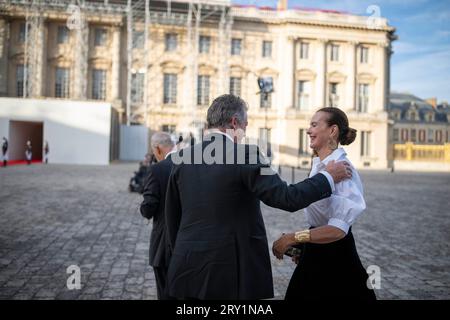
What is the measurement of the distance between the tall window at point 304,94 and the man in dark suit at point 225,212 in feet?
118

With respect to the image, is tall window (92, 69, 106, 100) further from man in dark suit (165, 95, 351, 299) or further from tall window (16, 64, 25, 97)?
man in dark suit (165, 95, 351, 299)

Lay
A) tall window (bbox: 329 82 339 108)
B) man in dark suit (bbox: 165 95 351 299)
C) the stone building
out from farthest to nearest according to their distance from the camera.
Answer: tall window (bbox: 329 82 339 108)
the stone building
man in dark suit (bbox: 165 95 351 299)

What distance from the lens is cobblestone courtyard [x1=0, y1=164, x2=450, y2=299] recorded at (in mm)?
4293

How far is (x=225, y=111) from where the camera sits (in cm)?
224

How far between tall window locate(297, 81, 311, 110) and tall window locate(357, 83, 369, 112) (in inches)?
216

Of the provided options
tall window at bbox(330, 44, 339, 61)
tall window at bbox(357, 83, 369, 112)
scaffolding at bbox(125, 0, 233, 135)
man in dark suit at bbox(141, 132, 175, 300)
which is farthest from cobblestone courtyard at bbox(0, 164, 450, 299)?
tall window at bbox(357, 83, 369, 112)

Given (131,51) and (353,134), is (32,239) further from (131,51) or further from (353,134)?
(131,51)

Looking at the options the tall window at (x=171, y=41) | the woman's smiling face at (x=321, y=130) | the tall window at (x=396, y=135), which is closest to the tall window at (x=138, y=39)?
the tall window at (x=171, y=41)

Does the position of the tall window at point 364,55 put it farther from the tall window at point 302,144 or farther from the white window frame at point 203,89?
the white window frame at point 203,89

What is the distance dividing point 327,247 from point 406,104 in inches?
2821

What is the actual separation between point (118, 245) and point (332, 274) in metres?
4.44

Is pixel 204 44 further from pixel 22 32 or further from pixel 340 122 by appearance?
pixel 340 122

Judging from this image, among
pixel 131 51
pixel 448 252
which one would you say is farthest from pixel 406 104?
pixel 448 252

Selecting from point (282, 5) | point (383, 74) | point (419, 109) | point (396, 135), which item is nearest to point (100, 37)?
point (282, 5)
